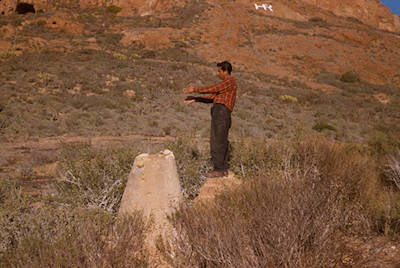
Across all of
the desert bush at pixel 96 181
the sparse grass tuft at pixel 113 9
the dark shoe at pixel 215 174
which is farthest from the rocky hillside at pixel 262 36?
the desert bush at pixel 96 181

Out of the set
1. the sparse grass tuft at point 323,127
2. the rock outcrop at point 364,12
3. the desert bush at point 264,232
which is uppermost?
the rock outcrop at point 364,12

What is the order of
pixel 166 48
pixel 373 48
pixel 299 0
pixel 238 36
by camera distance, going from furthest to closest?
pixel 299 0 < pixel 373 48 < pixel 238 36 < pixel 166 48

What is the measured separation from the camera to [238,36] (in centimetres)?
3269

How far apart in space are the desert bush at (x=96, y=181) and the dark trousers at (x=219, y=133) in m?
1.28

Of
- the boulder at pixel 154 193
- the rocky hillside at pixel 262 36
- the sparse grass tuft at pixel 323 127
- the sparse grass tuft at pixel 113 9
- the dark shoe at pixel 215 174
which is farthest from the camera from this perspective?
the sparse grass tuft at pixel 113 9

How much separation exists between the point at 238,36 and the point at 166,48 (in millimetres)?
9171

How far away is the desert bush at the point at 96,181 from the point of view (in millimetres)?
3521

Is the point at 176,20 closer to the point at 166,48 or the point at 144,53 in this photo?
the point at 166,48

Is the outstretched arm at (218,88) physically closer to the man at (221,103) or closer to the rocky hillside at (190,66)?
the man at (221,103)

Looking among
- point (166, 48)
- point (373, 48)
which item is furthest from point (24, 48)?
point (373, 48)

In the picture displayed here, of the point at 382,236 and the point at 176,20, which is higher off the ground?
the point at 176,20

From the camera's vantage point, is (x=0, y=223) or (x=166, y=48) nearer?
(x=0, y=223)

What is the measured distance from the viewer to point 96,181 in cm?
379

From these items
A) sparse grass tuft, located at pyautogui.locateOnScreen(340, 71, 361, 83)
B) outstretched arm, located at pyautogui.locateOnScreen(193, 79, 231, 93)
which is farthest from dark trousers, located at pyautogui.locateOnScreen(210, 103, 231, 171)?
sparse grass tuft, located at pyautogui.locateOnScreen(340, 71, 361, 83)
